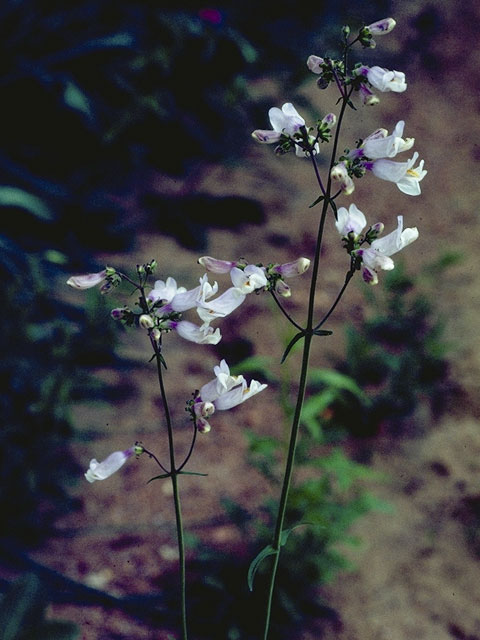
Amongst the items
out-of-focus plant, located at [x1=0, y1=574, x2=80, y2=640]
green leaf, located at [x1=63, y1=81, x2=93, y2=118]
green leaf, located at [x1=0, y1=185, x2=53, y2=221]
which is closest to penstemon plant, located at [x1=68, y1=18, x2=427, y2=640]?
out-of-focus plant, located at [x1=0, y1=574, x2=80, y2=640]

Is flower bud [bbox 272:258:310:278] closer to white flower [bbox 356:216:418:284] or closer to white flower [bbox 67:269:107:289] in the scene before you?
white flower [bbox 356:216:418:284]

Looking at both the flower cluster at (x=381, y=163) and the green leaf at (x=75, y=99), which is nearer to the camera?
the flower cluster at (x=381, y=163)

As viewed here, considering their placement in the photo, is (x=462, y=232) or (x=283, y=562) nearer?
(x=283, y=562)

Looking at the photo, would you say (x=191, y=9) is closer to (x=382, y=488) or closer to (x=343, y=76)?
(x=382, y=488)

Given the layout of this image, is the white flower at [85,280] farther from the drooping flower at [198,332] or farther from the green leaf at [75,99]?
the green leaf at [75,99]

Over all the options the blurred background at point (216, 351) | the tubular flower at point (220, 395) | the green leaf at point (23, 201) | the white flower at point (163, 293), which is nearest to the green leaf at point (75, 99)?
the blurred background at point (216, 351)

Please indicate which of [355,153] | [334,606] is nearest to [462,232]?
[334,606]
